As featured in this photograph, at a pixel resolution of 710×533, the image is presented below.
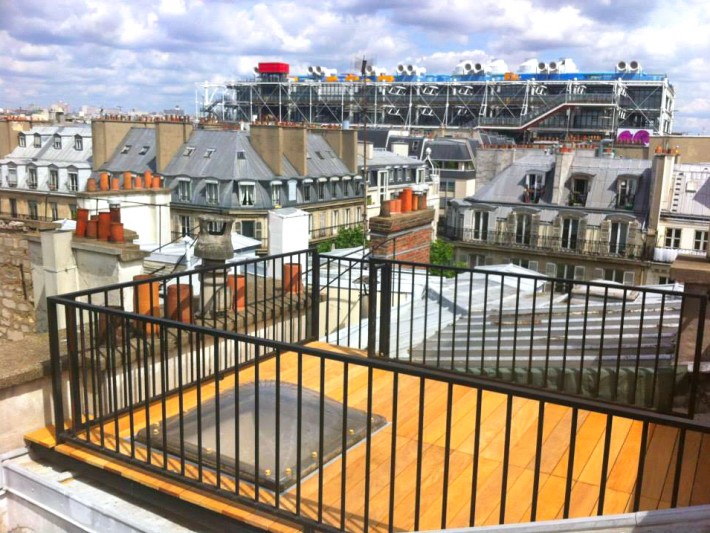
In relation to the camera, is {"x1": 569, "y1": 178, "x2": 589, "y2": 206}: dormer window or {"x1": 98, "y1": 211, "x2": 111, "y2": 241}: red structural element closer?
{"x1": 98, "y1": 211, "x2": 111, "y2": 241}: red structural element

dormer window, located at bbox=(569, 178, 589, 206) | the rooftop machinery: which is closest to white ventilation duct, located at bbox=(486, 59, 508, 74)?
the rooftop machinery

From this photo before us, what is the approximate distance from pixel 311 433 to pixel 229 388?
1.26 metres

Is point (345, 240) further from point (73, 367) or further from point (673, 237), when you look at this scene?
point (73, 367)

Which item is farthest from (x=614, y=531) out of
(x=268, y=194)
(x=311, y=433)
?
(x=268, y=194)

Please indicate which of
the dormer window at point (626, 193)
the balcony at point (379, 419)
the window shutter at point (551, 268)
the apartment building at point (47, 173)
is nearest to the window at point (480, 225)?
the window shutter at point (551, 268)

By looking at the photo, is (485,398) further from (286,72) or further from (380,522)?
(286,72)

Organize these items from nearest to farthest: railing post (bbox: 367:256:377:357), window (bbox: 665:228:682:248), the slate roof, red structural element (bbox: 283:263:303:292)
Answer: railing post (bbox: 367:256:377:357), red structural element (bbox: 283:263:303:292), window (bbox: 665:228:682:248), the slate roof

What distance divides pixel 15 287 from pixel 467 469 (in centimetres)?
1319

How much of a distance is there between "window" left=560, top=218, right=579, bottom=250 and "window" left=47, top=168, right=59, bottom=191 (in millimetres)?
34739

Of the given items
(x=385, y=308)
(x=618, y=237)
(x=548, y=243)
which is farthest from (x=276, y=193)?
(x=385, y=308)

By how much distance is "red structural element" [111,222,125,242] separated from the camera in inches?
352

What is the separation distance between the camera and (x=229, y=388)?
18.2 ft

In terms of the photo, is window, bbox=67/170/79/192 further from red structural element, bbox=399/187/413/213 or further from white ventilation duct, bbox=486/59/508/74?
white ventilation duct, bbox=486/59/508/74

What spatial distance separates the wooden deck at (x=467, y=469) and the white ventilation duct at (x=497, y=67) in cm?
10385
